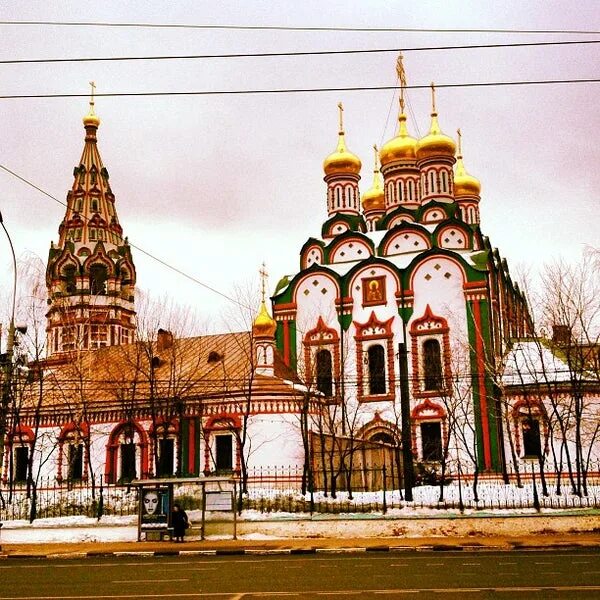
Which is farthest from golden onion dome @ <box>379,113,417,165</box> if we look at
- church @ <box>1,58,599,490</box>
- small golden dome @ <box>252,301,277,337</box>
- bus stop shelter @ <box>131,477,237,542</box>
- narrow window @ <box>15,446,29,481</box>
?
bus stop shelter @ <box>131,477,237,542</box>

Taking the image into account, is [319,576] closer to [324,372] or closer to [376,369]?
[376,369]

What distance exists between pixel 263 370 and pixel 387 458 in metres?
5.98

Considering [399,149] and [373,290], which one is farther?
[399,149]

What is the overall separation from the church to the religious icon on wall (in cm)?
7

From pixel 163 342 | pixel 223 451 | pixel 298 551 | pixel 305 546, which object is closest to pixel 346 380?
pixel 223 451

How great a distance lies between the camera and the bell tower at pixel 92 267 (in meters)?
51.2

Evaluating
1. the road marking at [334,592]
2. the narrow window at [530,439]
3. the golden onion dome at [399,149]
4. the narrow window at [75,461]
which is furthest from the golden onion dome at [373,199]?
the road marking at [334,592]

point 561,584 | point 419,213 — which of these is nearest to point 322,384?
point 419,213

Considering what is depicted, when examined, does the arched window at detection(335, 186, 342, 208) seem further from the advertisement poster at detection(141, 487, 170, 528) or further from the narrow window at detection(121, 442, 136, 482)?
the advertisement poster at detection(141, 487, 170, 528)

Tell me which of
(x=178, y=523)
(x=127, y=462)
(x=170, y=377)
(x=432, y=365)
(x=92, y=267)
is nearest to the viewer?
(x=178, y=523)

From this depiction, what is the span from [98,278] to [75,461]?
1823cm

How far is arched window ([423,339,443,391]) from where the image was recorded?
34.8m

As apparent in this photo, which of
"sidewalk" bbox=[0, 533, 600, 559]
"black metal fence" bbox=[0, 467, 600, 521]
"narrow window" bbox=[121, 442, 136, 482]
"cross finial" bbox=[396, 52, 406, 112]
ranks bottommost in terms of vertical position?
"sidewalk" bbox=[0, 533, 600, 559]

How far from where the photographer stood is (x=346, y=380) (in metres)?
36.1
